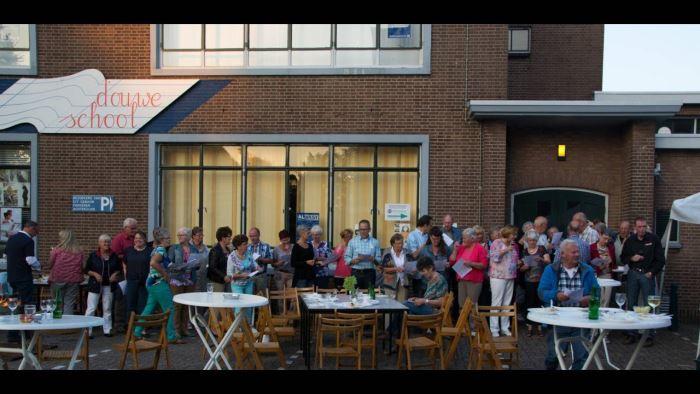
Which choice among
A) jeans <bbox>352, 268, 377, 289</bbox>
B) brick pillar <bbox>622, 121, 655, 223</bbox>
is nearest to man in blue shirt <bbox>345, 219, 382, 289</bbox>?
jeans <bbox>352, 268, 377, 289</bbox>

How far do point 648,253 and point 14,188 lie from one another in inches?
496

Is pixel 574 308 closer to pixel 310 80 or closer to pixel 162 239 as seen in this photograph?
pixel 162 239

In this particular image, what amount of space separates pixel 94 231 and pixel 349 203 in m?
5.35

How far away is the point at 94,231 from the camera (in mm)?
15141

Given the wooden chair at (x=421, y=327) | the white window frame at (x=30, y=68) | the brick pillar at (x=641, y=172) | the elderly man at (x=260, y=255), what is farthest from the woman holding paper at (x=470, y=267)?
the white window frame at (x=30, y=68)

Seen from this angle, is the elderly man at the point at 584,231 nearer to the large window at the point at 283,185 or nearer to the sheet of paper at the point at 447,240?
the sheet of paper at the point at 447,240

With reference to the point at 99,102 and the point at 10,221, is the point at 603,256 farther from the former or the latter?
the point at 10,221

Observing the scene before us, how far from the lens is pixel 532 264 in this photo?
1191 centimetres

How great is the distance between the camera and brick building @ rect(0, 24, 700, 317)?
14.6m

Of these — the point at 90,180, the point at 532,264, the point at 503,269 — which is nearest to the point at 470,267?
the point at 503,269

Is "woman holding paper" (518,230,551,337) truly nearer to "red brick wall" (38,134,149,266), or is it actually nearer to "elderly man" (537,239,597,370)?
"elderly man" (537,239,597,370)

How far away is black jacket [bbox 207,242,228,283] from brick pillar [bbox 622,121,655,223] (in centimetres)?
788

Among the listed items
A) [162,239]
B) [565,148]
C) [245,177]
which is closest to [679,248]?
[565,148]

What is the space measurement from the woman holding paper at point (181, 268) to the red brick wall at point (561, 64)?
1182 centimetres
